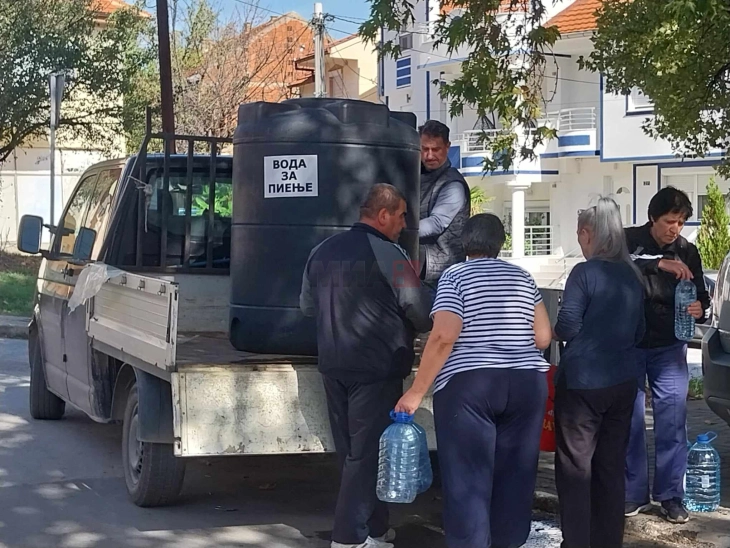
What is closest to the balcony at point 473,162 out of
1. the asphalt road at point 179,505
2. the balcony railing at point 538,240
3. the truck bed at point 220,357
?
the balcony railing at point 538,240

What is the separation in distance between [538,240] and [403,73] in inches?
377

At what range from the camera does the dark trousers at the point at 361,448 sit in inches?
201

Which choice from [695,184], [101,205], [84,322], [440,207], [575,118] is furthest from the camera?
[575,118]

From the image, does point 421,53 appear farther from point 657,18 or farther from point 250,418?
point 250,418

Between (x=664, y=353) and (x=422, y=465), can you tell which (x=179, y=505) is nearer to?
(x=422, y=465)

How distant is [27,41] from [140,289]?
59.5ft

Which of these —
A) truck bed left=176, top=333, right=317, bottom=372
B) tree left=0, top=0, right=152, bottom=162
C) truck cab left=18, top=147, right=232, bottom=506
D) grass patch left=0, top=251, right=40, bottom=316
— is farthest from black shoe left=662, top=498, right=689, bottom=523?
tree left=0, top=0, right=152, bottom=162

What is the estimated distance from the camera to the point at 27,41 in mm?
22344

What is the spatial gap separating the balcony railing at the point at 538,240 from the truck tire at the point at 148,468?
27385 millimetres

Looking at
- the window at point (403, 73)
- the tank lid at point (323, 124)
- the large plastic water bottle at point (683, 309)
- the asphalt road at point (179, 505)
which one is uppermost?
the window at point (403, 73)

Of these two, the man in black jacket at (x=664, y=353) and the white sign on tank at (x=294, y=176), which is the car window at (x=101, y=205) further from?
the man in black jacket at (x=664, y=353)

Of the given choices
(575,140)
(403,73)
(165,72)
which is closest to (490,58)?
(165,72)

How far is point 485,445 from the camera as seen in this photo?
15.5ft

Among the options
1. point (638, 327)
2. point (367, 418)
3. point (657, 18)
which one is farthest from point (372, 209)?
point (657, 18)
